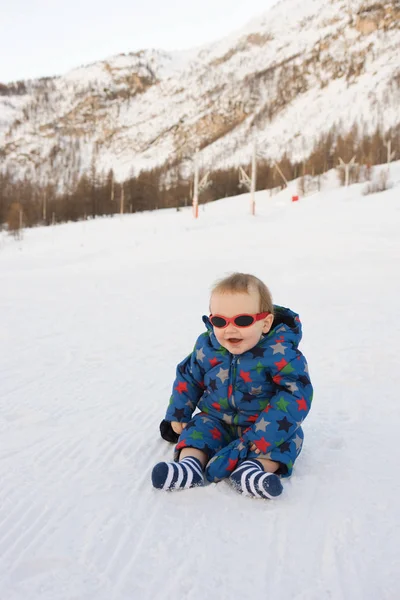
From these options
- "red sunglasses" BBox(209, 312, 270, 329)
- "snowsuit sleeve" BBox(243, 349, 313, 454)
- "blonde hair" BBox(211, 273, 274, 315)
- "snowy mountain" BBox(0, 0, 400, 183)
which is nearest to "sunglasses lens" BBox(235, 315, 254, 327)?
"red sunglasses" BBox(209, 312, 270, 329)

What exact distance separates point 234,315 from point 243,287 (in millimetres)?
144

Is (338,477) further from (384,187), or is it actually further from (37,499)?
(384,187)

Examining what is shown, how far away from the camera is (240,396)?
7.29ft

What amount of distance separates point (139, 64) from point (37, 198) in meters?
98.8

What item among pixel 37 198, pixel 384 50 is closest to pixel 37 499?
pixel 37 198

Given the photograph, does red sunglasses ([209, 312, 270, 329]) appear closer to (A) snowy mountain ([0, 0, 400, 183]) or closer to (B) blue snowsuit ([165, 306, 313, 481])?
(B) blue snowsuit ([165, 306, 313, 481])

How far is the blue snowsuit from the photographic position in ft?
6.73

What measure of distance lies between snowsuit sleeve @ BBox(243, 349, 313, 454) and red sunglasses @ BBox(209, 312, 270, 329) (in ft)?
0.79

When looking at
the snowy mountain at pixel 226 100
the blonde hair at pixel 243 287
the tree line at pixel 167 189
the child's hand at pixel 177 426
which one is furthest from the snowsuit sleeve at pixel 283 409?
the snowy mountain at pixel 226 100

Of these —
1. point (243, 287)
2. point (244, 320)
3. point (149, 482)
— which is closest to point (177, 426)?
point (149, 482)

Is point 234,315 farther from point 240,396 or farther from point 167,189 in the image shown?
point 167,189

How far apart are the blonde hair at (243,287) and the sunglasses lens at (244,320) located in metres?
0.11

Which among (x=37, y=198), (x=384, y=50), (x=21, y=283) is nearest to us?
(x=21, y=283)

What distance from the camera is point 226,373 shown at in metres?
2.25
